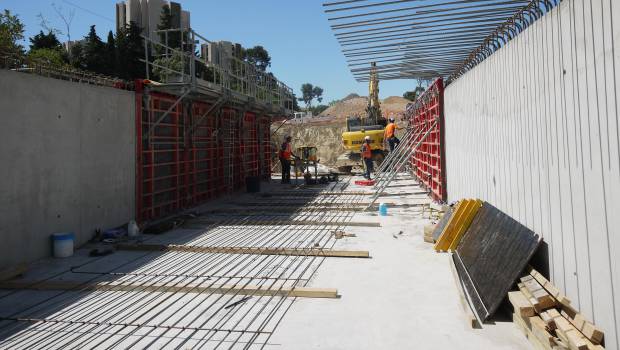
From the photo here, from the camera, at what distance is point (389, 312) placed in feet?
17.3

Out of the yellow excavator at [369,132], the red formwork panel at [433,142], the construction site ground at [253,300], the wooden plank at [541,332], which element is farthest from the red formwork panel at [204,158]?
the yellow excavator at [369,132]

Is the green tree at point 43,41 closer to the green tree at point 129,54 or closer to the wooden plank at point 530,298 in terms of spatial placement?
the green tree at point 129,54

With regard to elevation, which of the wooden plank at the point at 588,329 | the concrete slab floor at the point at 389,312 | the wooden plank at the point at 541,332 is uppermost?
the wooden plank at the point at 588,329

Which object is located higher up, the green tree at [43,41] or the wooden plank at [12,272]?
the green tree at [43,41]

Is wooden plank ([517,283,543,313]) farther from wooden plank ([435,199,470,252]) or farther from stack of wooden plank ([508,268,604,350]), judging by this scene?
wooden plank ([435,199,470,252])

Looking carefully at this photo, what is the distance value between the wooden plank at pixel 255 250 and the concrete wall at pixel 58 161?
1352 mm

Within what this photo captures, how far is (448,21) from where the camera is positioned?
691cm

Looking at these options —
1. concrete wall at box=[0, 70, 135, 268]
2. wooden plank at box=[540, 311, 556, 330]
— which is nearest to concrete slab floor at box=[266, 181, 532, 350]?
wooden plank at box=[540, 311, 556, 330]

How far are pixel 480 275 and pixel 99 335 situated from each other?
172 inches

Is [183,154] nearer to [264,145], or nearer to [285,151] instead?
[285,151]

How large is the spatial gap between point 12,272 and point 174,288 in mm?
2690

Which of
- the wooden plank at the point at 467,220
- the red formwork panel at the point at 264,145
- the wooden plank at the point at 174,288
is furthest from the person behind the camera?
the red formwork panel at the point at 264,145

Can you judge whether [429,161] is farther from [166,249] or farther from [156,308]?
[156,308]

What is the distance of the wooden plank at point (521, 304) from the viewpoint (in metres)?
4.41
